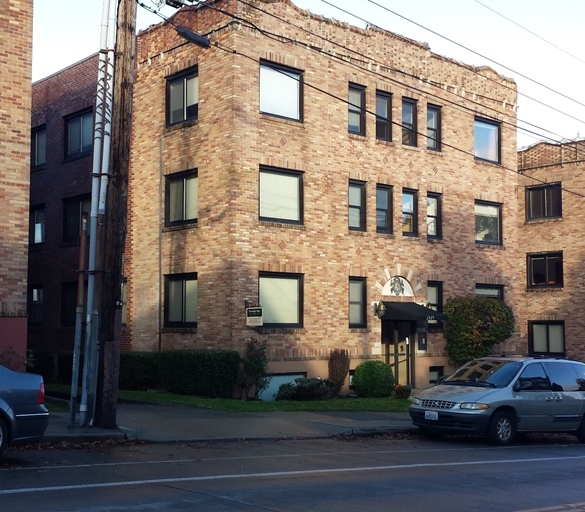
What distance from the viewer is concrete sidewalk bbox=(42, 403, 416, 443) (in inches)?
574

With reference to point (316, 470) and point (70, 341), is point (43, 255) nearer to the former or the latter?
point (70, 341)

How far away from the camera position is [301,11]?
24.7 meters

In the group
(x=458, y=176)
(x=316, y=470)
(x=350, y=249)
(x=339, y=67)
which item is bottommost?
(x=316, y=470)

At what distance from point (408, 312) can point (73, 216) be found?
11651 mm

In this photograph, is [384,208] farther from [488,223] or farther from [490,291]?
[490,291]

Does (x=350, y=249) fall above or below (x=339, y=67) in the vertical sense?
below

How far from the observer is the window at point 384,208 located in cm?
2675

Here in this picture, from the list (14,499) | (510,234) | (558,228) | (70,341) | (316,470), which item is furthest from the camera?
(558,228)

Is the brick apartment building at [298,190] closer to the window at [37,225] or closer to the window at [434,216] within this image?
the window at [434,216]

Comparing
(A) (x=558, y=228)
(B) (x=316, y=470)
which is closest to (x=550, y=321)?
(A) (x=558, y=228)

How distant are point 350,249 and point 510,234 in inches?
315

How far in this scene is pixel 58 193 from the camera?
2959 cm

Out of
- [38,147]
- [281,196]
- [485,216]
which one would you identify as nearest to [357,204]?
[281,196]

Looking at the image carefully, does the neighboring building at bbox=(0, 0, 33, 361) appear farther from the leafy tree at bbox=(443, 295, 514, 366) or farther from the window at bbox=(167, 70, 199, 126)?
the leafy tree at bbox=(443, 295, 514, 366)
